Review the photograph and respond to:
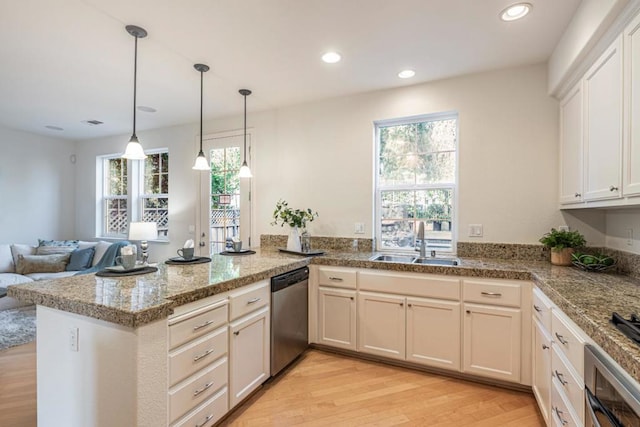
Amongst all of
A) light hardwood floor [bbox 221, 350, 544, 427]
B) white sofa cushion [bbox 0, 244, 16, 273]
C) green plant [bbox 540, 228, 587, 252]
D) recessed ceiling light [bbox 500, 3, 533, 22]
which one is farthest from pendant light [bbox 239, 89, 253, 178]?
white sofa cushion [bbox 0, 244, 16, 273]

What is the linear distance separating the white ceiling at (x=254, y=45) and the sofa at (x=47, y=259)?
2.23 meters

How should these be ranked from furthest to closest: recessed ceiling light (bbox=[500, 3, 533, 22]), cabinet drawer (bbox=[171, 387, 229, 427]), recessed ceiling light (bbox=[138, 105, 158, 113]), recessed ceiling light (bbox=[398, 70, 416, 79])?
recessed ceiling light (bbox=[138, 105, 158, 113]), recessed ceiling light (bbox=[398, 70, 416, 79]), recessed ceiling light (bbox=[500, 3, 533, 22]), cabinet drawer (bbox=[171, 387, 229, 427])

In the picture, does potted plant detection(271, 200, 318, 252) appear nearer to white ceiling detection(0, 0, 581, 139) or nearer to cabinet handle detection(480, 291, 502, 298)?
white ceiling detection(0, 0, 581, 139)

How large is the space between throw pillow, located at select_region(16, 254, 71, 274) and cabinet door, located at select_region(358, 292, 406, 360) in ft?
14.9

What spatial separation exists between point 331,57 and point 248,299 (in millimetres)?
2021

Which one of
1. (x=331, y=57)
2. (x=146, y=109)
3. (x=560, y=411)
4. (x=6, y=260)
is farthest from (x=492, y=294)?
(x=6, y=260)

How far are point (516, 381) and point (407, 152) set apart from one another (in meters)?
2.19

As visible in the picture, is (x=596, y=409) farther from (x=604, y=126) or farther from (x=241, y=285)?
(x=241, y=285)

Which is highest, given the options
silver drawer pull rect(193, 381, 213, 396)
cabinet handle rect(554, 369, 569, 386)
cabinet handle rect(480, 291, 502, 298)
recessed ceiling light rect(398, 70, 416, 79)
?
recessed ceiling light rect(398, 70, 416, 79)

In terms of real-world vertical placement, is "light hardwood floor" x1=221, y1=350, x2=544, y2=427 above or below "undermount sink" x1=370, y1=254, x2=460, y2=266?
below

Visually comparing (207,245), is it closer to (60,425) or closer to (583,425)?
(60,425)

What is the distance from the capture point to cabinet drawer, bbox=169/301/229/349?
1.50 meters

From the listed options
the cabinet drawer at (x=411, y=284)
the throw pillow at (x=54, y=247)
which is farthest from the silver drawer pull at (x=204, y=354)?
the throw pillow at (x=54, y=247)

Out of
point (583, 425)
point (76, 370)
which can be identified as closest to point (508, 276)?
point (583, 425)
